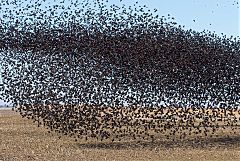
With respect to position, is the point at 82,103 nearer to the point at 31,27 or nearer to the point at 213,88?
the point at 31,27

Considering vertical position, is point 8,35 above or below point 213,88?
above

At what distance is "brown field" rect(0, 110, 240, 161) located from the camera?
1108cm

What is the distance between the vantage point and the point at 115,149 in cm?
1241

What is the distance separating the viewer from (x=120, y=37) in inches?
509

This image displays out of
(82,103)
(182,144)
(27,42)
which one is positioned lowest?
(182,144)

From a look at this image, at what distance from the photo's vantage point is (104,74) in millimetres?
12734

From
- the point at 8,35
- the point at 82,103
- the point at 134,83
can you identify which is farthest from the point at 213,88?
the point at 8,35

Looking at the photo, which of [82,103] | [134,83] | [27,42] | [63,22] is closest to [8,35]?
[27,42]

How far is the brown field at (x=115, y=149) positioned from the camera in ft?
36.3

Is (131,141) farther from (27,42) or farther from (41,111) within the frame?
(27,42)

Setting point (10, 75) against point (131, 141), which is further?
point (131, 141)

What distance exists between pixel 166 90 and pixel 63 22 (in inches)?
115

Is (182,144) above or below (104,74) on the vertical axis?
below

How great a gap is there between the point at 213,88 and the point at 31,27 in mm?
4622
